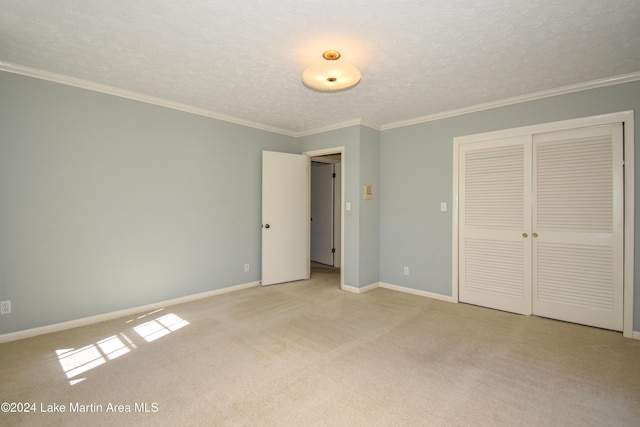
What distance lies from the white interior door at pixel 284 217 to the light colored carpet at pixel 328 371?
1.30m

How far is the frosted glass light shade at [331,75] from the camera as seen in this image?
2355mm

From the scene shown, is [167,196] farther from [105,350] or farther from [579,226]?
[579,226]

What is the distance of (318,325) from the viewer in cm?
317

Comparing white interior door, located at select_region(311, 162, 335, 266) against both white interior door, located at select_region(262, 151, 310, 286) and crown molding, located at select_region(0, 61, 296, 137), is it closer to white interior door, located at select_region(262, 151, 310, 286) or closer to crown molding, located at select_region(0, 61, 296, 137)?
white interior door, located at select_region(262, 151, 310, 286)

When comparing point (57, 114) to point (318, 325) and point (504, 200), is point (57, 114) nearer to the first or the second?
point (318, 325)

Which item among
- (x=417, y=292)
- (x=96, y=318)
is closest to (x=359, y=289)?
(x=417, y=292)

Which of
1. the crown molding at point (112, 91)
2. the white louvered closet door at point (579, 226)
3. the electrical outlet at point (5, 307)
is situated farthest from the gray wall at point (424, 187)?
the electrical outlet at point (5, 307)

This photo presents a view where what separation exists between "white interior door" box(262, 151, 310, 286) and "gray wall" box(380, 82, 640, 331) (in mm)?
1251

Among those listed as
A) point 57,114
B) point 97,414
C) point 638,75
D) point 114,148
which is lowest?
point 97,414

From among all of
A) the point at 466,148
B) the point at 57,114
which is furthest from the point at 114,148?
the point at 466,148

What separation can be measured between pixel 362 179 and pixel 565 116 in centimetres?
231

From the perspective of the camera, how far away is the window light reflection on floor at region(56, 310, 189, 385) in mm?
2326

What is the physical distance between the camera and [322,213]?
6730 millimetres

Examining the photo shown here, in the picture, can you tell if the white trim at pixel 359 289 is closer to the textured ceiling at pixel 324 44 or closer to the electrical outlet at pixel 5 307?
the textured ceiling at pixel 324 44
